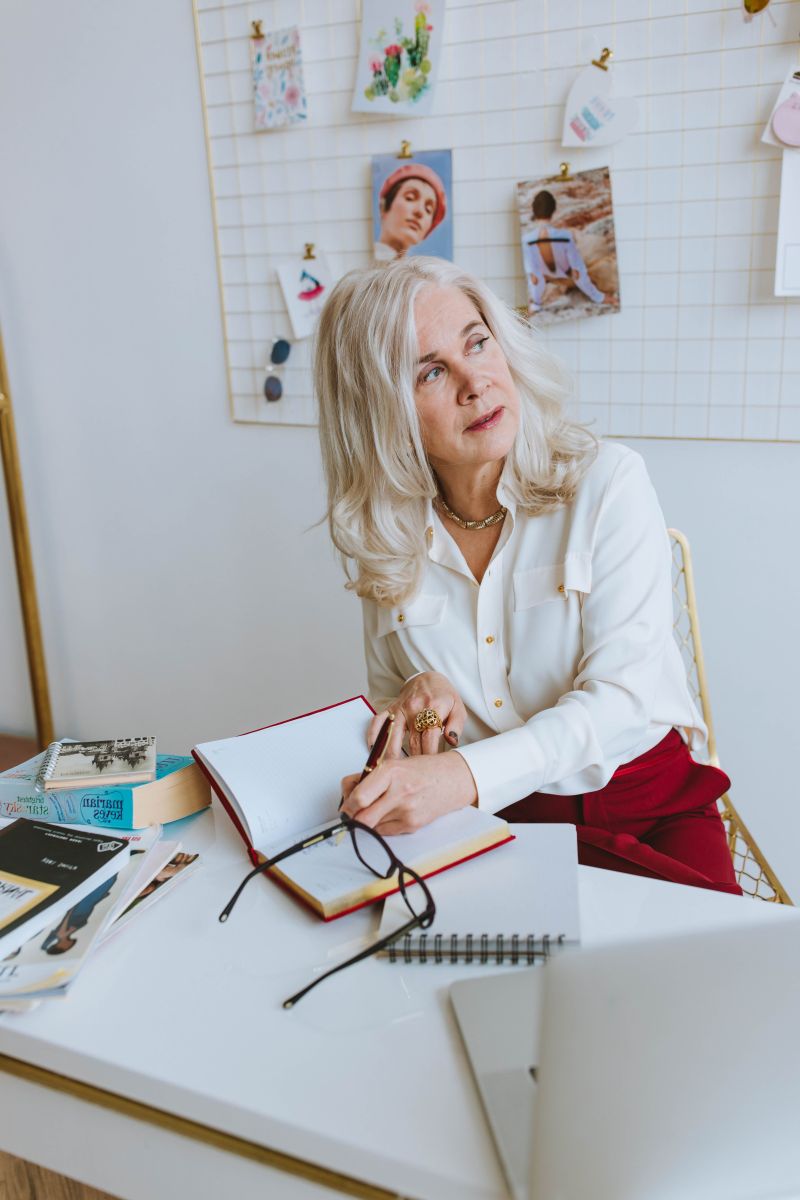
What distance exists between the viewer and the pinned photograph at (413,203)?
6.63ft

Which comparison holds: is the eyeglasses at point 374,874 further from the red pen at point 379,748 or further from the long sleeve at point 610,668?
the long sleeve at point 610,668

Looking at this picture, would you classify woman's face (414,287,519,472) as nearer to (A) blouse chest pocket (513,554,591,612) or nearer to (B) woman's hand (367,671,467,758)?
(A) blouse chest pocket (513,554,591,612)

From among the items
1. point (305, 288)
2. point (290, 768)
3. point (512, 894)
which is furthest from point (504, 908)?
point (305, 288)

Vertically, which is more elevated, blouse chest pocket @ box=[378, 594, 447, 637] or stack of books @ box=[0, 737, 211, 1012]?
blouse chest pocket @ box=[378, 594, 447, 637]

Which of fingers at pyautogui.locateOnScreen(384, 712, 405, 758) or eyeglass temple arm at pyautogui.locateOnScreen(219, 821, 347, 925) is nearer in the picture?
eyeglass temple arm at pyautogui.locateOnScreen(219, 821, 347, 925)

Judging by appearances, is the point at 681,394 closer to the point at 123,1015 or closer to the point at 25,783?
the point at 25,783

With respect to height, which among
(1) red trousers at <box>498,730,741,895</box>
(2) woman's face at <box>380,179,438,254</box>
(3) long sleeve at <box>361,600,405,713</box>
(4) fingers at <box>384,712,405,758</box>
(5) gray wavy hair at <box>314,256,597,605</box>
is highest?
(2) woman's face at <box>380,179,438,254</box>

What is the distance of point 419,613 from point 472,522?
0.55 ft

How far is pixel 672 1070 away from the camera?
1.83 feet

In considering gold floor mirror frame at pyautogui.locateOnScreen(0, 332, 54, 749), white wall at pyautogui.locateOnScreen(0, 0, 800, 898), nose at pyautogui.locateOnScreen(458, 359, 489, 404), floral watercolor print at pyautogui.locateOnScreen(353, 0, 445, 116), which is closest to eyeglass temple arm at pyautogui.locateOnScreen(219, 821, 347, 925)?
nose at pyautogui.locateOnScreen(458, 359, 489, 404)

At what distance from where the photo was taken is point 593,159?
A: 6.17 ft

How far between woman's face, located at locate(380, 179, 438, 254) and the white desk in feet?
4.95

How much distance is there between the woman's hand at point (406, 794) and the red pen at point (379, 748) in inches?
0.6

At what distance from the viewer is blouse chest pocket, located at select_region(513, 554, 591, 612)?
140 centimetres
